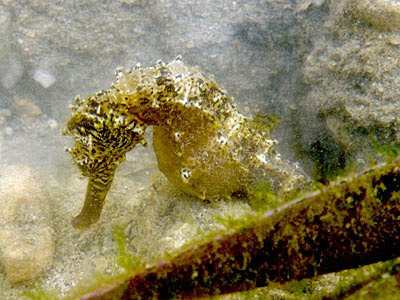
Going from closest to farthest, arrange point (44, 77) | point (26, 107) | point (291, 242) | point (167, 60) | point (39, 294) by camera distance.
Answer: point (291, 242)
point (39, 294)
point (167, 60)
point (44, 77)
point (26, 107)

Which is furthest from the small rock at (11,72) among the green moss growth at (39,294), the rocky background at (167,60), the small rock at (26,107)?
the green moss growth at (39,294)

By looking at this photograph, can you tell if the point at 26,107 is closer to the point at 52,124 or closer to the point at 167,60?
the point at 52,124

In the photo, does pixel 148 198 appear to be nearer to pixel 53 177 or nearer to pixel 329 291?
pixel 53 177

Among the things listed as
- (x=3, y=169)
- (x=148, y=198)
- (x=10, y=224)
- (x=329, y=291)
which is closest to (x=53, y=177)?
(x=3, y=169)

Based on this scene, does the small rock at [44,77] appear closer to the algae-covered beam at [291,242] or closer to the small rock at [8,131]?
the small rock at [8,131]

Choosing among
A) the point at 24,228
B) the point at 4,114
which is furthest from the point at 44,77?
the point at 24,228

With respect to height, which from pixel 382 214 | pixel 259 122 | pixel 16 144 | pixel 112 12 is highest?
pixel 382 214
